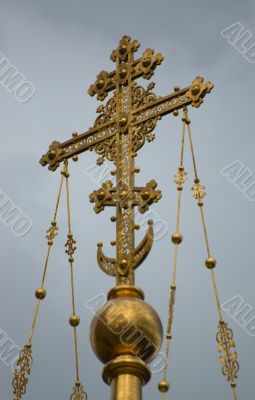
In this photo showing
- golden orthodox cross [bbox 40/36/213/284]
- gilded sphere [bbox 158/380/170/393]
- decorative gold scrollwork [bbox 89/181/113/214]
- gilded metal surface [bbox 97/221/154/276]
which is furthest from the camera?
decorative gold scrollwork [bbox 89/181/113/214]

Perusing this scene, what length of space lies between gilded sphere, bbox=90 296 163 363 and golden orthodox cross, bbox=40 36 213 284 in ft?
1.37

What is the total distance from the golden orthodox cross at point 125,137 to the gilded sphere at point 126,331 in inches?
16.5

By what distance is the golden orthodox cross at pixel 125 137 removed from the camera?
586 cm

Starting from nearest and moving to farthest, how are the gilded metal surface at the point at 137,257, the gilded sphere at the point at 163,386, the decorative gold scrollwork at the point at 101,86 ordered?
the gilded sphere at the point at 163,386 < the gilded metal surface at the point at 137,257 < the decorative gold scrollwork at the point at 101,86

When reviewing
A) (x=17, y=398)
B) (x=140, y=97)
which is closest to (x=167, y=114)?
(x=140, y=97)

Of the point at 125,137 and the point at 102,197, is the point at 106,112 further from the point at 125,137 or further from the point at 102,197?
the point at 102,197

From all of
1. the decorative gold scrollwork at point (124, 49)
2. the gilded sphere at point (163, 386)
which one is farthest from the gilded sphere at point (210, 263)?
the decorative gold scrollwork at point (124, 49)

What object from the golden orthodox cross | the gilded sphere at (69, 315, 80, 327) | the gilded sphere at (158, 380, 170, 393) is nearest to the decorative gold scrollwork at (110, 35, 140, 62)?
the golden orthodox cross

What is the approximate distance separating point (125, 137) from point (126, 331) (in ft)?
6.58

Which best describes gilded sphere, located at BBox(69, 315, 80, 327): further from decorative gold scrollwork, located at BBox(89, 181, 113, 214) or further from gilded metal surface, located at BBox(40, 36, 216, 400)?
decorative gold scrollwork, located at BBox(89, 181, 113, 214)

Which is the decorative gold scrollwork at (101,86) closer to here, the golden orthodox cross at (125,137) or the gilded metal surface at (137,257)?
the golden orthodox cross at (125,137)

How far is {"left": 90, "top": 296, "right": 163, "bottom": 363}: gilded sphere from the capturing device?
16.9 ft

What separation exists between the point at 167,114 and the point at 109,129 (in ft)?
1.94

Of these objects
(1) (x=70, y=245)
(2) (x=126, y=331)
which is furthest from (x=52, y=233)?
(2) (x=126, y=331)
